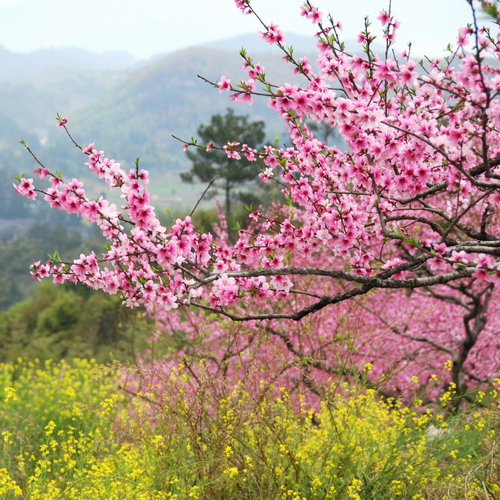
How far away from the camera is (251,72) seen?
168 inches

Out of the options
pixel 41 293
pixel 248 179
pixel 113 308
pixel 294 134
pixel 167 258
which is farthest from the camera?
pixel 248 179

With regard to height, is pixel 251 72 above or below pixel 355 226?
above

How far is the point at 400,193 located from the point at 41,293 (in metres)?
24.5

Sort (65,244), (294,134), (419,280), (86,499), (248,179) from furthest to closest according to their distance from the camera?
1. (65,244)
2. (248,179)
3. (294,134)
4. (86,499)
5. (419,280)

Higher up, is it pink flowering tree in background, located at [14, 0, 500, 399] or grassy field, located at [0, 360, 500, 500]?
pink flowering tree in background, located at [14, 0, 500, 399]

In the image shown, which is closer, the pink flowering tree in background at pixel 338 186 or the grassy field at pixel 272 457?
the pink flowering tree in background at pixel 338 186

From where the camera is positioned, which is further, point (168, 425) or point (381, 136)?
point (168, 425)

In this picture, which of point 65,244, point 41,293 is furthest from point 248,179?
point 65,244

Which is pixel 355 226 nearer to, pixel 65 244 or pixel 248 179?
pixel 248 179

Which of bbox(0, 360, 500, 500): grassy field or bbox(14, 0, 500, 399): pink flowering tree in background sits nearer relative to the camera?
bbox(14, 0, 500, 399): pink flowering tree in background

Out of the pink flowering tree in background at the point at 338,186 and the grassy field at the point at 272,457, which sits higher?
the pink flowering tree in background at the point at 338,186

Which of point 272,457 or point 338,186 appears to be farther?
point 338,186

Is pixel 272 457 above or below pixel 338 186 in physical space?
below

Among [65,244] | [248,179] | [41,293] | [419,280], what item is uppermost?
[419,280]
